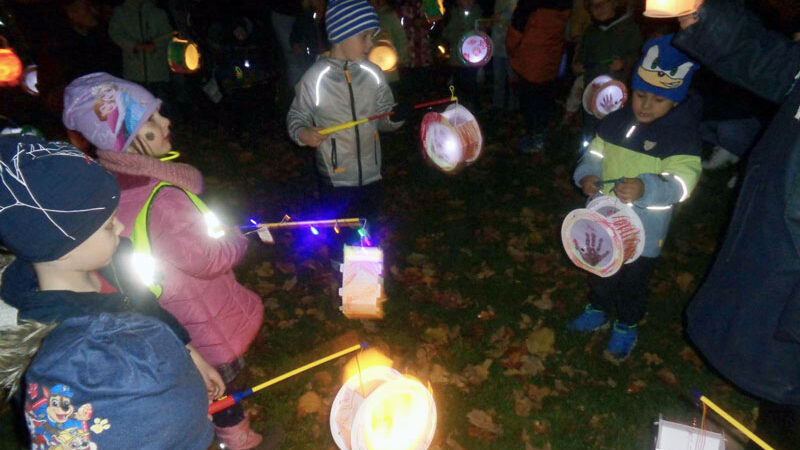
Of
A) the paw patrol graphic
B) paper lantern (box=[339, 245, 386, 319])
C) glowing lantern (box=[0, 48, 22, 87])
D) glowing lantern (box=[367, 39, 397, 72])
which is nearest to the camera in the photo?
the paw patrol graphic

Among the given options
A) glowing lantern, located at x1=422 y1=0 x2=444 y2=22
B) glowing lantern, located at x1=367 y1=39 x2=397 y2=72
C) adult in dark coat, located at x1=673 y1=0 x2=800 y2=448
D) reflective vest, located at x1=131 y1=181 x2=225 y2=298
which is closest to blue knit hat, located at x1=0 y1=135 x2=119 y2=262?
reflective vest, located at x1=131 y1=181 x2=225 y2=298

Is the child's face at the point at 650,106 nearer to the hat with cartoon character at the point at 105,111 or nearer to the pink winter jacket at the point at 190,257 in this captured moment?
the pink winter jacket at the point at 190,257

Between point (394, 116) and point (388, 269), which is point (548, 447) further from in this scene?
A: point (394, 116)

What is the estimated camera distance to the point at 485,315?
4.40 meters

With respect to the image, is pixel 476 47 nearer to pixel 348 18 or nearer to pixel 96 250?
pixel 348 18

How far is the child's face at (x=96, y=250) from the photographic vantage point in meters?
1.69

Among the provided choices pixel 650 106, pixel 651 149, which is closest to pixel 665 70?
pixel 650 106

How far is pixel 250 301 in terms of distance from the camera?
2.83 meters

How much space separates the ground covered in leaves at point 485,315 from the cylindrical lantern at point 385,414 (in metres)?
1.34

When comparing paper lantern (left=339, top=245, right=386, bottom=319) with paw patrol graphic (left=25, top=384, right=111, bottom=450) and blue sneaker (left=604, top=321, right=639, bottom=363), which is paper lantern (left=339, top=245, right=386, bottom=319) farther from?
blue sneaker (left=604, top=321, right=639, bottom=363)

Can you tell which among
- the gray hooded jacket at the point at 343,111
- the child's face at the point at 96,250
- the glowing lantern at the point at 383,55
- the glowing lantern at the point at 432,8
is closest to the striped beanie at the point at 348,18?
the gray hooded jacket at the point at 343,111

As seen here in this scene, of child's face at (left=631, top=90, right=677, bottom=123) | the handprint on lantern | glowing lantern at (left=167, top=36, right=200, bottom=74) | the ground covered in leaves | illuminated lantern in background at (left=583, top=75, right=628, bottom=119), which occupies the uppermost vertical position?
child's face at (left=631, top=90, right=677, bottom=123)

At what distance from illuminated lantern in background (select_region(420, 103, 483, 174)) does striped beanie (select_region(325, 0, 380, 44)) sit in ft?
2.73

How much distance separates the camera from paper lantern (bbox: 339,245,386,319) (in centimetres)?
312
